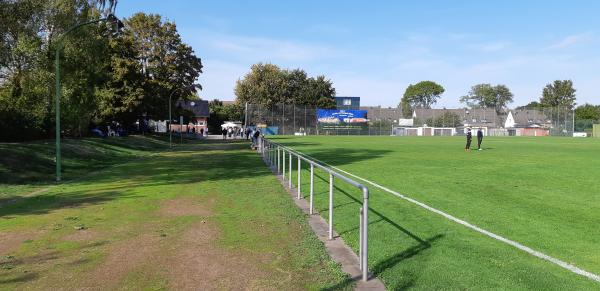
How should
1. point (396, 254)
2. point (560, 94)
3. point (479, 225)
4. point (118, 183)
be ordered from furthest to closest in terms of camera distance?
point (560, 94) < point (118, 183) < point (479, 225) < point (396, 254)

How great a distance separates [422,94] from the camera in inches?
5955

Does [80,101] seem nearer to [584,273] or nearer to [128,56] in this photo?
[128,56]

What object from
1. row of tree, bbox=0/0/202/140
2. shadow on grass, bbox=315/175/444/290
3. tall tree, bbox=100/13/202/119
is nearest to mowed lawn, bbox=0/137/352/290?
shadow on grass, bbox=315/175/444/290

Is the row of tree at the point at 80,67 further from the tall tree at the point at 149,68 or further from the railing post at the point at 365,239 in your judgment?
the railing post at the point at 365,239

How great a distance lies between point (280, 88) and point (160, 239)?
8379 cm

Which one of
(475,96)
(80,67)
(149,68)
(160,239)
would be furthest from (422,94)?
(160,239)

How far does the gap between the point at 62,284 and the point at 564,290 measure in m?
4.85

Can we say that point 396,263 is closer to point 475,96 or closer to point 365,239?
point 365,239

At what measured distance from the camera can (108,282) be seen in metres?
5.25

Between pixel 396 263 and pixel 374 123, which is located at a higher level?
pixel 374 123

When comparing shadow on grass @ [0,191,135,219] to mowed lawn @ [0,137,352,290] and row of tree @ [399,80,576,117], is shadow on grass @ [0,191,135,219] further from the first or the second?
row of tree @ [399,80,576,117]

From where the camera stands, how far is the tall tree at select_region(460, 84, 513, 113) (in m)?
150

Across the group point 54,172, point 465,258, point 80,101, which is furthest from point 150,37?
point 465,258

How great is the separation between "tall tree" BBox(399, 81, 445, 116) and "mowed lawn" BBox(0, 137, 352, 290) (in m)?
139
